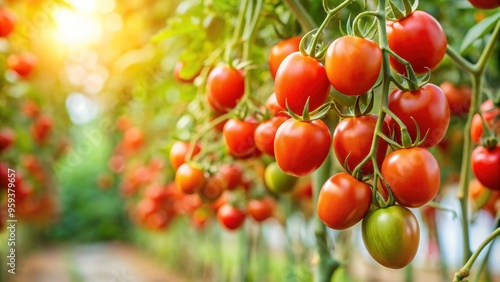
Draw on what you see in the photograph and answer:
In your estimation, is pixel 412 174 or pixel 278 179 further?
pixel 278 179

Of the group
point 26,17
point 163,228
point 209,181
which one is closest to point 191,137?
point 209,181

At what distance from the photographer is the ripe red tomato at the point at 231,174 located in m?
0.97

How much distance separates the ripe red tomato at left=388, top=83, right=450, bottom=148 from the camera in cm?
49

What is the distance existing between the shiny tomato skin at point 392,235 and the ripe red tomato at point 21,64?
171 centimetres

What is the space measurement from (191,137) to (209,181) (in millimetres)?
98

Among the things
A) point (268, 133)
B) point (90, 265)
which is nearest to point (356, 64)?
point (268, 133)

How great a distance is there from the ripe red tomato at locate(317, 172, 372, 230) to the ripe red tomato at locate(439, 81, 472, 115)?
2.34 ft

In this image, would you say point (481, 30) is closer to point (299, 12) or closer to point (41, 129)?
→ point (299, 12)

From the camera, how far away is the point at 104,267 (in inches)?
240

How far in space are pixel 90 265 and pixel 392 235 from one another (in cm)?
641

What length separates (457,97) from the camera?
1.12 m

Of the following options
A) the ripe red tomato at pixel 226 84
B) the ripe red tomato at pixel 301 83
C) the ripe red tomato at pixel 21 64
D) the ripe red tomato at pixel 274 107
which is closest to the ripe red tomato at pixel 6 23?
the ripe red tomato at pixel 21 64

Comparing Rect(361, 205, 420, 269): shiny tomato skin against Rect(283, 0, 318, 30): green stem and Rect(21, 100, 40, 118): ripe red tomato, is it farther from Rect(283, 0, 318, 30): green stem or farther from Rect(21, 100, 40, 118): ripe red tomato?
Rect(21, 100, 40, 118): ripe red tomato

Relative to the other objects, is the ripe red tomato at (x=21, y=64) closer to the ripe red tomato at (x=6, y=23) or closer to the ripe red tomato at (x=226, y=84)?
the ripe red tomato at (x=6, y=23)
